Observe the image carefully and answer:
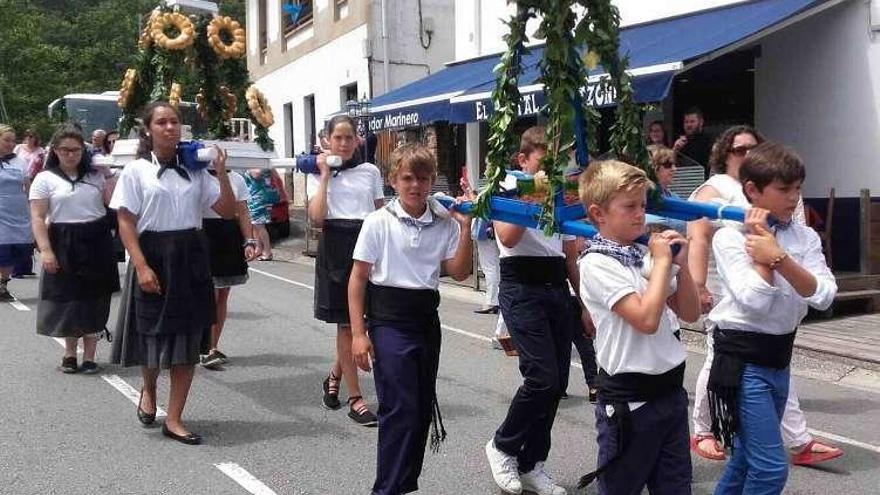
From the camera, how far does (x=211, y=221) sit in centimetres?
718

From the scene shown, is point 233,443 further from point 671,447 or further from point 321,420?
point 671,447

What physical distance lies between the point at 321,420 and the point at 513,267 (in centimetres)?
202

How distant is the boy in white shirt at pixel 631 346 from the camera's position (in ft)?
9.74

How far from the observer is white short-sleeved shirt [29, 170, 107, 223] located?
697 cm

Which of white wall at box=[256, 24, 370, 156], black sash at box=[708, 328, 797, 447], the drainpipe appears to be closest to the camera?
black sash at box=[708, 328, 797, 447]

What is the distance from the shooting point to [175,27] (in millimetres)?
6883

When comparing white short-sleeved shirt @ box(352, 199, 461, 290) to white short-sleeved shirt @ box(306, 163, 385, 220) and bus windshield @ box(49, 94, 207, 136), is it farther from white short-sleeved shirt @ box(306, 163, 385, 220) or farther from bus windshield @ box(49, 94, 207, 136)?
bus windshield @ box(49, 94, 207, 136)

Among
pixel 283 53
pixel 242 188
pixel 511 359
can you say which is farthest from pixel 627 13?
pixel 283 53

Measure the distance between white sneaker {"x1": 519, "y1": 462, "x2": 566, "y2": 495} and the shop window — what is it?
20763mm

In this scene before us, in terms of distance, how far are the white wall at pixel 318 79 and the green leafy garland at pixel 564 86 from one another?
14.7 m

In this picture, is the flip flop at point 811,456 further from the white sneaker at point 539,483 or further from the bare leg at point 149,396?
the bare leg at point 149,396

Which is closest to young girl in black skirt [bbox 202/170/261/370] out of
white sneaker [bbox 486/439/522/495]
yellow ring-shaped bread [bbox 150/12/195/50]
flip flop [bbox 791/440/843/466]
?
yellow ring-shaped bread [bbox 150/12/195/50]

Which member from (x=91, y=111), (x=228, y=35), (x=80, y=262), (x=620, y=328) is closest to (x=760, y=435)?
(x=620, y=328)

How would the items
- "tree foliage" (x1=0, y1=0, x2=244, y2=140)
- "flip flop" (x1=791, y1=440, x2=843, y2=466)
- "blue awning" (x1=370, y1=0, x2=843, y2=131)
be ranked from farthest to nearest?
"tree foliage" (x1=0, y1=0, x2=244, y2=140)
"blue awning" (x1=370, y1=0, x2=843, y2=131)
"flip flop" (x1=791, y1=440, x2=843, y2=466)
